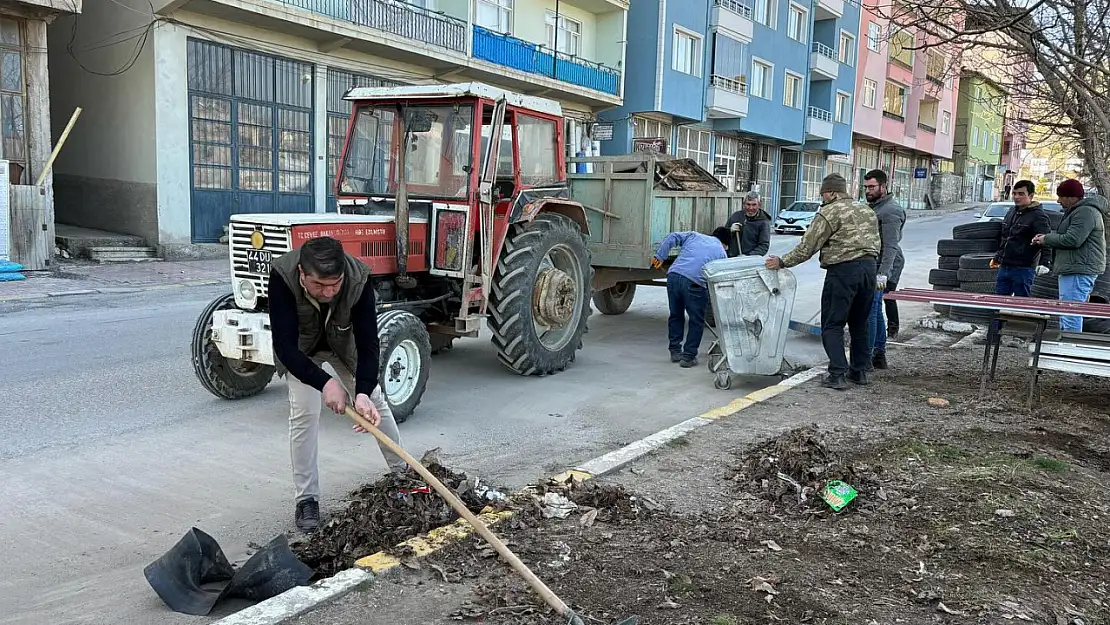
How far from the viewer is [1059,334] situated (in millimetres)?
6801

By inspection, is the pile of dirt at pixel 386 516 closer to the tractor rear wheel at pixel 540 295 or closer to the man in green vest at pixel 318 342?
the man in green vest at pixel 318 342

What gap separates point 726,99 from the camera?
30.8 m

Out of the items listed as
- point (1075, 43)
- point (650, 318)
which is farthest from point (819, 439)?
point (650, 318)

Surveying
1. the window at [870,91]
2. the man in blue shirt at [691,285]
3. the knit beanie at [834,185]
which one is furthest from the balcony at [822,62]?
the knit beanie at [834,185]

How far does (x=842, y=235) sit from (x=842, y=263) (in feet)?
0.78

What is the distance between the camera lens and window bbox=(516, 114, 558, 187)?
716 centimetres

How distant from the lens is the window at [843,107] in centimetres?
4078

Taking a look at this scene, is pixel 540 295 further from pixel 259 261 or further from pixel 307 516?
pixel 307 516

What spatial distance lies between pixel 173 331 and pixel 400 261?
143 inches

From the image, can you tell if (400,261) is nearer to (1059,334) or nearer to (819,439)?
(819,439)

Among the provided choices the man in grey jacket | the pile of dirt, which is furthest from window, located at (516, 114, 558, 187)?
the pile of dirt

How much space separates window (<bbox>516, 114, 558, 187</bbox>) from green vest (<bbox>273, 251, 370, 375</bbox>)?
3.36 metres

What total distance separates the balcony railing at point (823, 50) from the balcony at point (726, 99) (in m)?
7.87

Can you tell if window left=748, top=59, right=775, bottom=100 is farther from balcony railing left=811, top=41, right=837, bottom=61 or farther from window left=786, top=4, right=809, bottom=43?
balcony railing left=811, top=41, right=837, bottom=61
